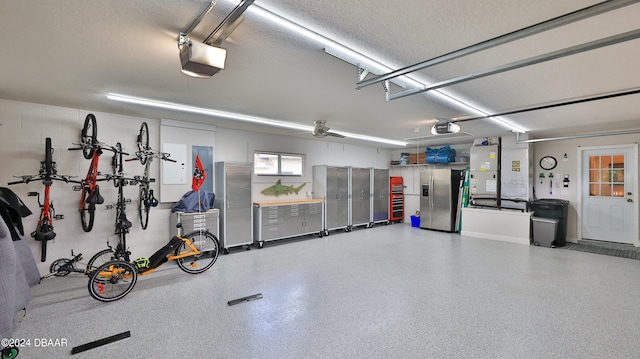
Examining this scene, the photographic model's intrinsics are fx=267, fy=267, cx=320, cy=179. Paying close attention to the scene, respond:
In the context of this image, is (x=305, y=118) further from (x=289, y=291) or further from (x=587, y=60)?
(x=587, y=60)

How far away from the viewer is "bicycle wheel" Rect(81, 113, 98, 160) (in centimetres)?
359

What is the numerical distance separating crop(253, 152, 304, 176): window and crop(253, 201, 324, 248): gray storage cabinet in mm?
861

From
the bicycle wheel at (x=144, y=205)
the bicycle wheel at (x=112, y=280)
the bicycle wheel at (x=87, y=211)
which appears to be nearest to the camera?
the bicycle wheel at (x=112, y=280)

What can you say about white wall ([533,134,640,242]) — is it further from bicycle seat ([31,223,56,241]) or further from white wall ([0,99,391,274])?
bicycle seat ([31,223,56,241])

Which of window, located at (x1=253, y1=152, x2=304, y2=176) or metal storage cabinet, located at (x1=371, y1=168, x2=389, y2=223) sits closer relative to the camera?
window, located at (x1=253, y1=152, x2=304, y2=176)

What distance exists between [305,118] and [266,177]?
7.11 ft

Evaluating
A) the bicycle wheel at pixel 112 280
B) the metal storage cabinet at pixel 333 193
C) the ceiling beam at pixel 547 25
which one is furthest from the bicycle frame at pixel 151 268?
the ceiling beam at pixel 547 25

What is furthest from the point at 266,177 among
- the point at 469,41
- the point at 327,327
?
the point at 469,41

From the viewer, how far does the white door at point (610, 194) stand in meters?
5.55

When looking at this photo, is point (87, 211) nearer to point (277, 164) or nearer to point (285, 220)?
point (285, 220)

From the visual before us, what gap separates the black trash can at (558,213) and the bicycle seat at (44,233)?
863 cm

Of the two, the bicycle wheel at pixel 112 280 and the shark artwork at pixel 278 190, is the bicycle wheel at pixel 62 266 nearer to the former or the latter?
the bicycle wheel at pixel 112 280

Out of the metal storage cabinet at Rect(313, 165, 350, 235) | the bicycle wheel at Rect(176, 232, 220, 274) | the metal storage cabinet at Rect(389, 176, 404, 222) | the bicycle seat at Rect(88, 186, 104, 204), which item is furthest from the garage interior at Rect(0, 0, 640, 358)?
the metal storage cabinet at Rect(389, 176, 404, 222)

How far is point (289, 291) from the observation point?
332 centimetres
